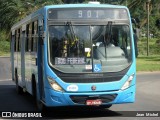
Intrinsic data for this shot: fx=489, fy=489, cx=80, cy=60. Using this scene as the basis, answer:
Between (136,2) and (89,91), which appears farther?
(136,2)

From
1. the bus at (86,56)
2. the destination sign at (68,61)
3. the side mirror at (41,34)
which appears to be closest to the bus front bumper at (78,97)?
the bus at (86,56)

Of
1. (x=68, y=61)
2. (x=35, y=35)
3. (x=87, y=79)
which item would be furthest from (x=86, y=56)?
(x=35, y=35)

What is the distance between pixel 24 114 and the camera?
504 inches

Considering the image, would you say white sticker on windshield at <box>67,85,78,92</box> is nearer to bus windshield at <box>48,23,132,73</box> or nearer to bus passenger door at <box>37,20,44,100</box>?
bus windshield at <box>48,23,132,73</box>

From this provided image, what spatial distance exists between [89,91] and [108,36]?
1504mm

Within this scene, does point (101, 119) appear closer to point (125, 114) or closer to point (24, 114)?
point (125, 114)

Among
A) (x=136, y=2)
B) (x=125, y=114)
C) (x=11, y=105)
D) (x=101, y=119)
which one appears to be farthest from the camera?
(x=136, y=2)

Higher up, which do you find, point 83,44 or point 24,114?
point 83,44

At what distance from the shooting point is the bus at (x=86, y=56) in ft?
38.4

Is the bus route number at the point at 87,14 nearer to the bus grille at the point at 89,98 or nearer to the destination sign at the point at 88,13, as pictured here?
the destination sign at the point at 88,13

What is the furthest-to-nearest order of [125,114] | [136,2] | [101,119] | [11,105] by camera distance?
[136,2]
[11,105]
[125,114]
[101,119]

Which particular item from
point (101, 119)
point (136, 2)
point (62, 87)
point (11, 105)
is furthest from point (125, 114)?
point (136, 2)

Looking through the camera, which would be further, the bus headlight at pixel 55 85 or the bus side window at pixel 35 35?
the bus side window at pixel 35 35

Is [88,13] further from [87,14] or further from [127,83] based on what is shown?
[127,83]
